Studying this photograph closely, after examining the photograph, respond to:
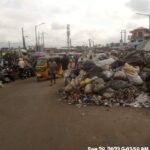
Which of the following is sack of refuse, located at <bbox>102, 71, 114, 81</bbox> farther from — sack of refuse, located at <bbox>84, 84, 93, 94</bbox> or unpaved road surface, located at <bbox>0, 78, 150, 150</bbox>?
unpaved road surface, located at <bbox>0, 78, 150, 150</bbox>

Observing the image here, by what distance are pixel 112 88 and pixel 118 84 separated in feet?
1.09

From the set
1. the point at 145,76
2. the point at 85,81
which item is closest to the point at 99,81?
the point at 85,81

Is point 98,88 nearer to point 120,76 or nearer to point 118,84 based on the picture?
point 118,84

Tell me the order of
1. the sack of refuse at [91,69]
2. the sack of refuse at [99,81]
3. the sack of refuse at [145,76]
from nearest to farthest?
the sack of refuse at [99,81], the sack of refuse at [145,76], the sack of refuse at [91,69]

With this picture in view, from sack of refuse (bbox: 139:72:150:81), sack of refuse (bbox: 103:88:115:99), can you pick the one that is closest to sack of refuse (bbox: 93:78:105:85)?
sack of refuse (bbox: 103:88:115:99)

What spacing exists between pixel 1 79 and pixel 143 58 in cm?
1096

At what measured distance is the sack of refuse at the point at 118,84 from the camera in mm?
12770

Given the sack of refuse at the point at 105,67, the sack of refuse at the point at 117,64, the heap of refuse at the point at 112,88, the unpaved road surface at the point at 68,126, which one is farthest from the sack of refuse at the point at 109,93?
the sack of refuse at the point at 117,64

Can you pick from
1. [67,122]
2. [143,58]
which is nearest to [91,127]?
[67,122]

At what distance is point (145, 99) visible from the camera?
11.8 metres

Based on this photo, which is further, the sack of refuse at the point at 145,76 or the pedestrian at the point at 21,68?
the pedestrian at the point at 21,68

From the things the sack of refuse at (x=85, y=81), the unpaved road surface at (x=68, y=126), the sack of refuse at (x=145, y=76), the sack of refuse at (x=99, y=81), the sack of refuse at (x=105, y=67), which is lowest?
the unpaved road surface at (x=68, y=126)

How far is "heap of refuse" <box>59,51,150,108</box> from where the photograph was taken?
1191 cm

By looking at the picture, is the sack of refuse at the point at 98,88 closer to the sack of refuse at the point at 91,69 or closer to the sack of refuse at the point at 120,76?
the sack of refuse at the point at 120,76
